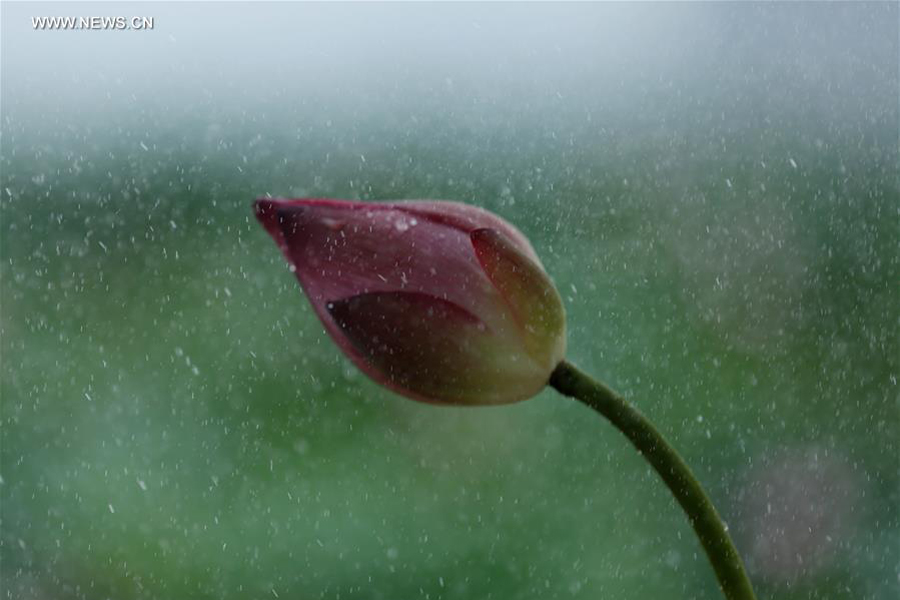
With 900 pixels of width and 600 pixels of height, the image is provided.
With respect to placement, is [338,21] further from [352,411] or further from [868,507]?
[868,507]

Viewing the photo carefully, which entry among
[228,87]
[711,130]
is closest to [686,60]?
[711,130]

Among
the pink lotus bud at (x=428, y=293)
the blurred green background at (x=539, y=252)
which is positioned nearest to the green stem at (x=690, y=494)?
Answer: the pink lotus bud at (x=428, y=293)

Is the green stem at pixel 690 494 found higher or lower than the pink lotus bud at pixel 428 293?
lower

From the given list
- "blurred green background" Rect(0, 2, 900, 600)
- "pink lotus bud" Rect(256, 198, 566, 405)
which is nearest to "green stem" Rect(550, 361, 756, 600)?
"pink lotus bud" Rect(256, 198, 566, 405)

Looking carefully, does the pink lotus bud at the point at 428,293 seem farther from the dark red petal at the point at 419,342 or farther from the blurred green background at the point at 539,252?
the blurred green background at the point at 539,252

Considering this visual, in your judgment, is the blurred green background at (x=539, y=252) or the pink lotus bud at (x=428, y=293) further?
the blurred green background at (x=539, y=252)

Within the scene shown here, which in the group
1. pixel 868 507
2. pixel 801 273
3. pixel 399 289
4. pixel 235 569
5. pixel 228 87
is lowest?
pixel 235 569

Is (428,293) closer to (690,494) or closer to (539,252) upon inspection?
(690,494)
